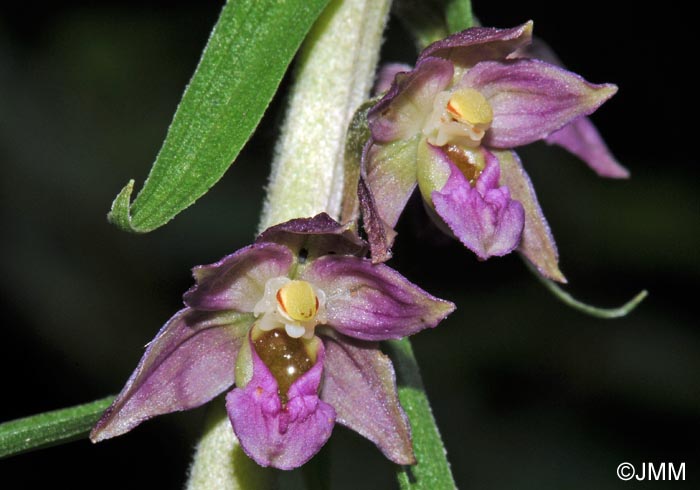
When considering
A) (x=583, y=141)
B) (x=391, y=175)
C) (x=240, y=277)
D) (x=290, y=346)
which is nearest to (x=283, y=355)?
(x=290, y=346)

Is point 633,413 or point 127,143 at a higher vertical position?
point 127,143

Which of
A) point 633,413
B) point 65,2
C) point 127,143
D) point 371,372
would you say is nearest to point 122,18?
point 65,2

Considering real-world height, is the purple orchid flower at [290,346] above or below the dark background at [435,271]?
above

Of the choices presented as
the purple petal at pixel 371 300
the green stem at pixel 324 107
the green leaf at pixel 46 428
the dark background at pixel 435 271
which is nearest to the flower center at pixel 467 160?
the green stem at pixel 324 107

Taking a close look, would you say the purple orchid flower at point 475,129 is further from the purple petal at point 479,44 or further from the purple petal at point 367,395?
the purple petal at point 367,395

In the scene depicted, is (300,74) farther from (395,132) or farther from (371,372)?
(371,372)

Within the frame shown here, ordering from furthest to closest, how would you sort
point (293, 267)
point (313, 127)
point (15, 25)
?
point (15, 25) < point (313, 127) < point (293, 267)

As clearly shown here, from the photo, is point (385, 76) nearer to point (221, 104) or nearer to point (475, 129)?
point (475, 129)
